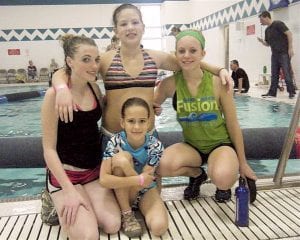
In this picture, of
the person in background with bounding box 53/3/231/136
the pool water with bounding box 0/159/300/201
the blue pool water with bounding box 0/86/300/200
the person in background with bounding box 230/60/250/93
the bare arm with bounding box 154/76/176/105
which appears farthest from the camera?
the person in background with bounding box 230/60/250/93

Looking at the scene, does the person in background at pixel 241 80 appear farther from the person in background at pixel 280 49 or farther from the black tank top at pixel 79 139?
the black tank top at pixel 79 139

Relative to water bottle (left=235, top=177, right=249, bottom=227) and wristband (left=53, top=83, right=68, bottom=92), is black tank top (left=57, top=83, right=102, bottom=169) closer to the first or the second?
wristband (left=53, top=83, right=68, bottom=92)

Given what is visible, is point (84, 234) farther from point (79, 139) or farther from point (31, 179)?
point (31, 179)

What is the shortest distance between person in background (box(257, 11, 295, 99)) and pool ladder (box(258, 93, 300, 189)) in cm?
537

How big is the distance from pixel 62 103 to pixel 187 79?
35.5 inches

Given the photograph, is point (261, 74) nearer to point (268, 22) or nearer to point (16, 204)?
point (268, 22)

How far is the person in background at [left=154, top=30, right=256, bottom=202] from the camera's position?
2.43 meters

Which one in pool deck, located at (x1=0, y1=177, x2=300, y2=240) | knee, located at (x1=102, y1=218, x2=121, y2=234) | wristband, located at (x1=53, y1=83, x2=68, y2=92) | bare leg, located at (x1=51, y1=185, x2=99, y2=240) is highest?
wristband, located at (x1=53, y1=83, x2=68, y2=92)

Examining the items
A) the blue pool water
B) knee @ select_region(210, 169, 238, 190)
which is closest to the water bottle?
knee @ select_region(210, 169, 238, 190)

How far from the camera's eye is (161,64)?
2.65 meters

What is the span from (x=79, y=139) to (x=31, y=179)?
1.83 metres

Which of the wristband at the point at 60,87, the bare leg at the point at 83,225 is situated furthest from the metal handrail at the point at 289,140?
the wristband at the point at 60,87

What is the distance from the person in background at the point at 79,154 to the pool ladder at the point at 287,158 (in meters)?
1.19

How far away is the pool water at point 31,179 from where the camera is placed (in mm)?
3535
